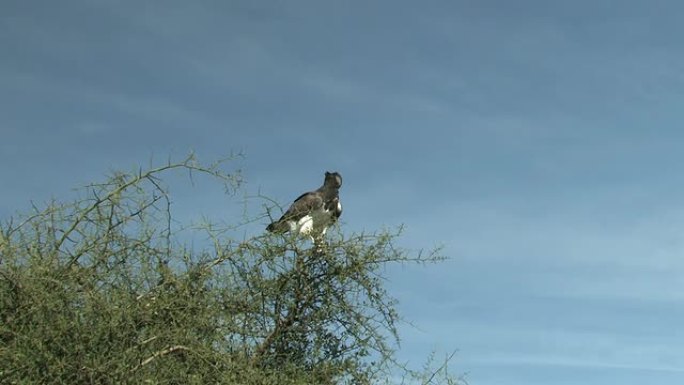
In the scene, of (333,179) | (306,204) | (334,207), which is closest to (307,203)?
(306,204)

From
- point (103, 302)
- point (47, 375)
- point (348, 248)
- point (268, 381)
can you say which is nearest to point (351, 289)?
point (348, 248)

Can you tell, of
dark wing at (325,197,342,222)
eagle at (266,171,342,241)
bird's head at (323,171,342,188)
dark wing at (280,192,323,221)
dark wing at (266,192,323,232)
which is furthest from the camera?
bird's head at (323,171,342,188)

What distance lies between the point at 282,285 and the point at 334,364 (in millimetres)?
626

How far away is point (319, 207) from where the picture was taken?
10062 mm

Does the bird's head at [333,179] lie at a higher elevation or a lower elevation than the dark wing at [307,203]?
higher

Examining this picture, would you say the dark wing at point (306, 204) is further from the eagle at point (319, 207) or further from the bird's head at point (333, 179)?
the bird's head at point (333, 179)

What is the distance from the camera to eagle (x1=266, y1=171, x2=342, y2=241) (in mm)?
8663

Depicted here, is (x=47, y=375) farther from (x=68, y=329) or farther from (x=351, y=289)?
(x=351, y=289)

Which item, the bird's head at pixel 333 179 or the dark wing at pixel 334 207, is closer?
the dark wing at pixel 334 207

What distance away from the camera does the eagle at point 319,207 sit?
866 cm

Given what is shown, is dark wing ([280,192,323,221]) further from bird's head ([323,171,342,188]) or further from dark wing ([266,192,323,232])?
bird's head ([323,171,342,188])

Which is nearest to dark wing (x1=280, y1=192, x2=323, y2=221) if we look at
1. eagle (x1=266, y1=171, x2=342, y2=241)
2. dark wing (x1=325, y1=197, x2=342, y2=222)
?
eagle (x1=266, y1=171, x2=342, y2=241)

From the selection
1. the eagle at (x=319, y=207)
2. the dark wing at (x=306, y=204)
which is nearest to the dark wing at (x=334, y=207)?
the eagle at (x=319, y=207)

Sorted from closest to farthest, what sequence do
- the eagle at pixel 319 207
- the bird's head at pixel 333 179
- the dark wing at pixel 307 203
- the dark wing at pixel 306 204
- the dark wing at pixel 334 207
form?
the eagle at pixel 319 207
the dark wing at pixel 306 204
the dark wing at pixel 307 203
the dark wing at pixel 334 207
the bird's head at pixel 333 179
